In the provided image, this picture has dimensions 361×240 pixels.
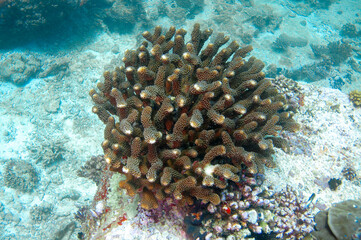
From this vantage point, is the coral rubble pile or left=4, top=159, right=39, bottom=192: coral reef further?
left=4, top=159, right=39, bottom=192: coral reef

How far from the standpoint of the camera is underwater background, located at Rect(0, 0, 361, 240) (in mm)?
3129

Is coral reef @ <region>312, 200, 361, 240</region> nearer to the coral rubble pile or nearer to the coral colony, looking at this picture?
the coral rubble pile

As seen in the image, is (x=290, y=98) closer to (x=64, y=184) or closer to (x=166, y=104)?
(x=166, y=104)

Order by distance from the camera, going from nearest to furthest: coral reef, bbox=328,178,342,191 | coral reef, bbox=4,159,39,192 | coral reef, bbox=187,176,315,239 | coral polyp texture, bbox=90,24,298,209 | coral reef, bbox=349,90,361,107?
coral polyp texture, bbox=90,24,298,209, coral reef, bbox=187,176,315,239, coral reef, bbox=328,178,342,191, coral reef, bbox=349,90,361,107, coral reef, bbox=4,159,39,192

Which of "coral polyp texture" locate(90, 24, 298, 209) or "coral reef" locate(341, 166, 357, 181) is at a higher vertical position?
"coral polyp texture" locate(90, 24, 298, 209)

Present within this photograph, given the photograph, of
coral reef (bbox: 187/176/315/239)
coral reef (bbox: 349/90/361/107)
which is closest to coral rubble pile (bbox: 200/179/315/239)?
coral reef (bbox: 187/176/315/239)

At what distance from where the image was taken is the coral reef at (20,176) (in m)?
8.38

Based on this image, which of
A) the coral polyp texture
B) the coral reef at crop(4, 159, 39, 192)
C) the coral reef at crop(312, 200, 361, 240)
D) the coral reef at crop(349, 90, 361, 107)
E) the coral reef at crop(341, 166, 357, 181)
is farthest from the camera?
the coral reef at crop(4, 159, 39, 192)

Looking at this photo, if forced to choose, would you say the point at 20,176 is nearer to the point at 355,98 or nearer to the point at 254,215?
the point at 254,215

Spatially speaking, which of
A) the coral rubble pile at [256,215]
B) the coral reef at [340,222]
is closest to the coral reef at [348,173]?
the coral reef at [340,222]

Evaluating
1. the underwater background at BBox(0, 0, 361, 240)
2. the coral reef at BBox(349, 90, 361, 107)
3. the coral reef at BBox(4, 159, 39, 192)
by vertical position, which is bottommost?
the coral reef at BBox(4, 159, 39, 192)

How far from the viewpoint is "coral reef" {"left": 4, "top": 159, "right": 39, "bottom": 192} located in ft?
27.5

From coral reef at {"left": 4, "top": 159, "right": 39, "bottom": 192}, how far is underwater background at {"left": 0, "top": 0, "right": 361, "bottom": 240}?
42mm

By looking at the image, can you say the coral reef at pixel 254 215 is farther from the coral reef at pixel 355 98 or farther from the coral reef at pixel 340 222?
the coral reef at pixel 355 98
